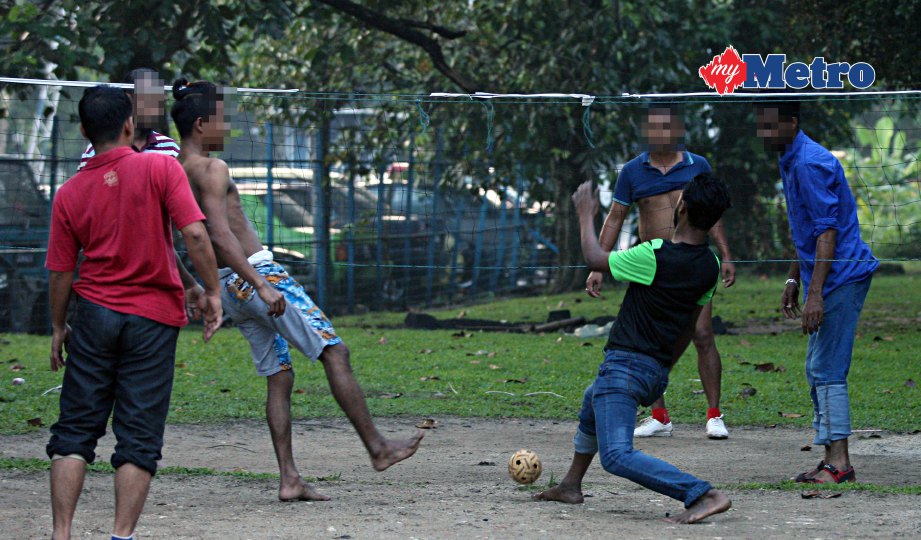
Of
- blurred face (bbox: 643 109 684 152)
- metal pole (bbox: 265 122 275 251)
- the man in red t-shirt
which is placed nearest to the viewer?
the man in red t-shirt

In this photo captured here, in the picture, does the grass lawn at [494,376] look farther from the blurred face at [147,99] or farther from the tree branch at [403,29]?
the tree branch at [403,29]

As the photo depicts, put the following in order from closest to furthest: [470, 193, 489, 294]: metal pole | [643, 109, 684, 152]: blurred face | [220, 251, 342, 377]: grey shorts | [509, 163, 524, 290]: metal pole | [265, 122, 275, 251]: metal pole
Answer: [220, 251, 342, 377]: grey shorts → [643, 109, 684, 152]: blurred face → [265, 122, 275, 251]: metal pole → [509, 163, 524, 290]: metal pole → [470, 193, 489, 294]: metal pole

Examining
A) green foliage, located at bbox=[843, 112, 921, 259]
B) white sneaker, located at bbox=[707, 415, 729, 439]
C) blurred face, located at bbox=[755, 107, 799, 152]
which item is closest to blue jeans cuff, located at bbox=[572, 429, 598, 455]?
blurred face, located at bbox=[755, 107, 799, 152]

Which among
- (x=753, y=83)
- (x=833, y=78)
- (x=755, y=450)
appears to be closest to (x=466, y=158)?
(x=753, y=83)

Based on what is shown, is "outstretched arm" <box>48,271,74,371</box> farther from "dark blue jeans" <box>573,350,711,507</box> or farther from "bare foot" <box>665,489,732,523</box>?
"bare foot" <box>665,489,732,523</box>

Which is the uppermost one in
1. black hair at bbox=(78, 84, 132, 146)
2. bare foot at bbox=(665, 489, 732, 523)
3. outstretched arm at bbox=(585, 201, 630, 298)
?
black hair at bbox=(78, 84, 132, 146)

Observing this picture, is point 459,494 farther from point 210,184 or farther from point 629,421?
point 210,184

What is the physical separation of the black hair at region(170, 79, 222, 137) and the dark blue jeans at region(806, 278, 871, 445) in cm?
327

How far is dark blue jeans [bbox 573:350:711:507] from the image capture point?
4934 mm

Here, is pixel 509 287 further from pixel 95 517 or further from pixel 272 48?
pixel 95 517

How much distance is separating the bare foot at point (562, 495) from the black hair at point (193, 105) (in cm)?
242

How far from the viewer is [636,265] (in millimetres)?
4996

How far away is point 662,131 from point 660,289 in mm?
2115

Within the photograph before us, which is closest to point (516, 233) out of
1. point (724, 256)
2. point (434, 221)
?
point (434, 221)
